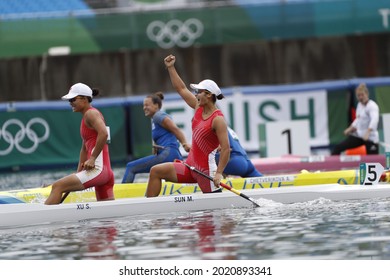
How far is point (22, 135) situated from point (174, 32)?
5099mm

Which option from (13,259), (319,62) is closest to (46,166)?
(319,62)

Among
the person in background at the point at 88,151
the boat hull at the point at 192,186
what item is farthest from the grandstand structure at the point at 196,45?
the person in background at the point at 88,151

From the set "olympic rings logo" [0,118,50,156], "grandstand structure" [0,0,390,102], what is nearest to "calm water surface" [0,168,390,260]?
"olympic rings logo" [0,118,50,156]

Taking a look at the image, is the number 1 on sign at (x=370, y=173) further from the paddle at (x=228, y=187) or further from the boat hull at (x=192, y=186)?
the paddle at (x=228, y=187)

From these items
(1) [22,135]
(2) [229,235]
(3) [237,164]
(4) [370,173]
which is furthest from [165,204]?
(1) [22,135]

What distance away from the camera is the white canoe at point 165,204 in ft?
50.3

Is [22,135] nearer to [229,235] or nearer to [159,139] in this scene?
[159,139]

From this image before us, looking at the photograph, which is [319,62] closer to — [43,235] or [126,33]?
[126,33]

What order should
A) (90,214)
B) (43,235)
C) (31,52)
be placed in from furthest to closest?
(31,52)
(90,214)
(43,235)

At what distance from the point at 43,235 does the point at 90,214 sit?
4.50ft

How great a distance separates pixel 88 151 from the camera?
1552 centimetres

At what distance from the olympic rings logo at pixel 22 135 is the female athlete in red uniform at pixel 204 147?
12.5 m

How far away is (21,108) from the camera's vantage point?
1117 inches

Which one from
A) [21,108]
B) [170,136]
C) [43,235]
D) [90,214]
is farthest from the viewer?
[21,108]
